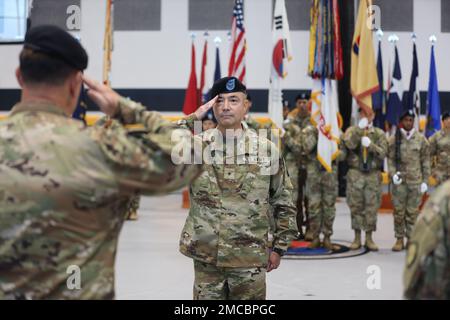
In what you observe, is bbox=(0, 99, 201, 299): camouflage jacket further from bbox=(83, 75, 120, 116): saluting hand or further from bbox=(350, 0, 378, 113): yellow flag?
bbox=(350, 0, 378, 113): yellow flag

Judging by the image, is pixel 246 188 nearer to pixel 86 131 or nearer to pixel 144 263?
pixel 86 131

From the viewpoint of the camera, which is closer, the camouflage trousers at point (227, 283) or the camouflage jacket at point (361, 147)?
the camouflage trousers at point (227, 283)

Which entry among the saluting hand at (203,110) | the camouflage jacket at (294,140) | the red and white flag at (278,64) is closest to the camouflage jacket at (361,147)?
the camouflage jacket at (294,140)

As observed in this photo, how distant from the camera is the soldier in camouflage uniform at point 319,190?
24.7 feet

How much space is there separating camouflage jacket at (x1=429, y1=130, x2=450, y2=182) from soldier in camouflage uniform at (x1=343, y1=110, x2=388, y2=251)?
1452 mm

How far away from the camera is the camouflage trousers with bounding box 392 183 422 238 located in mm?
7664

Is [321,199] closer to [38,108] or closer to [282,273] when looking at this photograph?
[282,273]

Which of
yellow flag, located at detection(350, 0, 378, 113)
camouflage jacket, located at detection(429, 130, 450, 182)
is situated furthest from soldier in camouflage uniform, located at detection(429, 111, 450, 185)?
yellow flag, located at detection(350, 0, 378, 113)

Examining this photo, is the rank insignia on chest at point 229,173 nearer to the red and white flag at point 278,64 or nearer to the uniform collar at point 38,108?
the uniform collar at point 38,108

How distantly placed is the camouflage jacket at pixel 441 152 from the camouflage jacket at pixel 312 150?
1.76 metres
